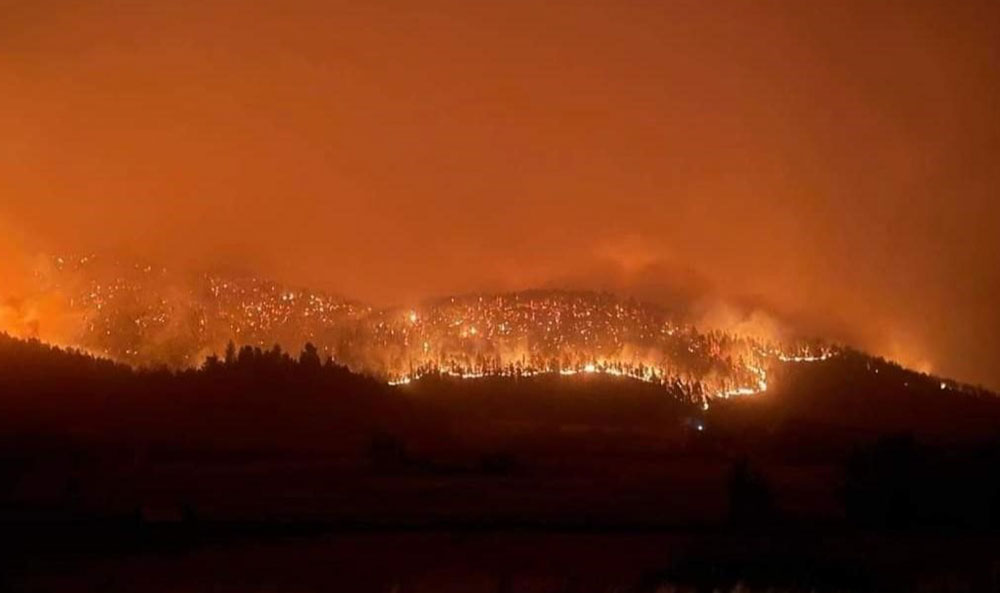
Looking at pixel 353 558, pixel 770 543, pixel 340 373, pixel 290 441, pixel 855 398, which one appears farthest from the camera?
pixel 855 398

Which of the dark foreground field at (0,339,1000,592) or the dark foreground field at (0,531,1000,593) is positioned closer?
the dark foreground field at (0,531,1000,593)

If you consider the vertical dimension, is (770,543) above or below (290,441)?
below

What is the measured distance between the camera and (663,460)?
27.0 metres

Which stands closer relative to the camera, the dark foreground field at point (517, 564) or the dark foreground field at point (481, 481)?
the dark foreground field at point (517, 564)

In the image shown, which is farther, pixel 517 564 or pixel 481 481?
pixel 481 481

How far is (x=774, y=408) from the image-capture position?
32312 millimetres

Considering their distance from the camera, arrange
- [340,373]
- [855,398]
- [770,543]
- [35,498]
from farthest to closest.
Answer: [855,398] < [340,373] < [35,498] < [770,543]

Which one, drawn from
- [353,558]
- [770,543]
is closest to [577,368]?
[770,543]

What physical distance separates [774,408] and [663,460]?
6889 mm

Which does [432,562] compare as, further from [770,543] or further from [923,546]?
[923,546]

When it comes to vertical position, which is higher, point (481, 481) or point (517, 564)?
point (481, 481)

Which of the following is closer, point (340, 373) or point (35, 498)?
point (35, 498)

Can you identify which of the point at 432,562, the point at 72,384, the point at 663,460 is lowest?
the point at 432,562

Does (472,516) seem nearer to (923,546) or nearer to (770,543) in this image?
(770,543)
